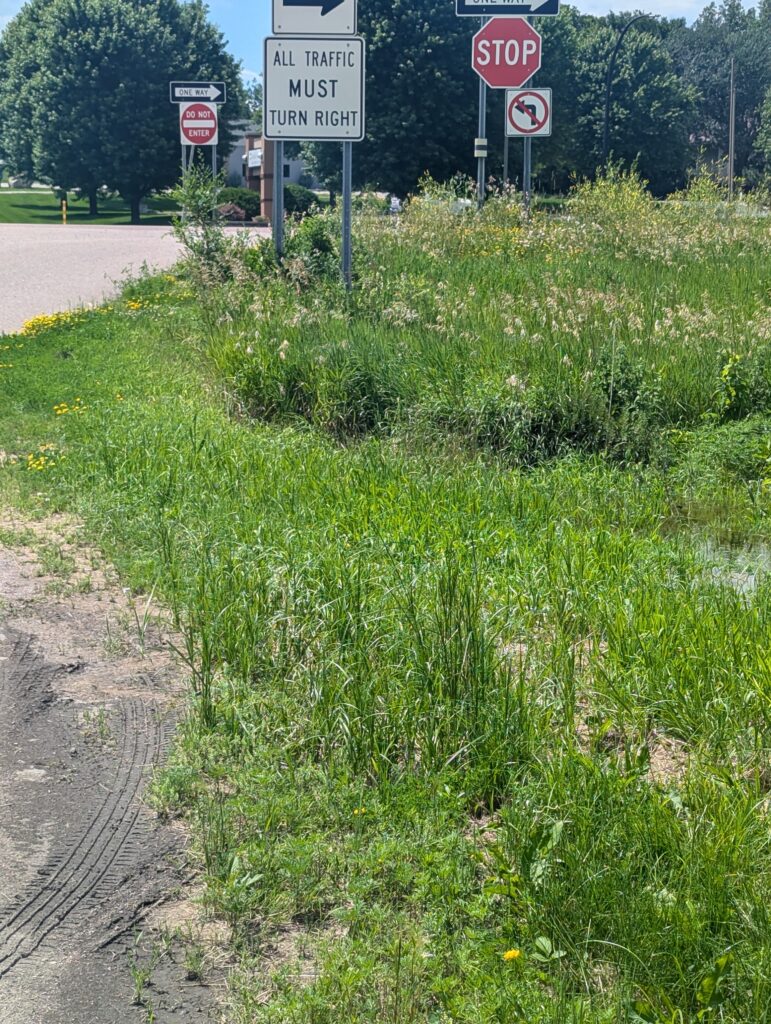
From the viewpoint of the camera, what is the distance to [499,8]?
753 inches

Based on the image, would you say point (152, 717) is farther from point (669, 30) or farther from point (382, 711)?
point (669, 30)

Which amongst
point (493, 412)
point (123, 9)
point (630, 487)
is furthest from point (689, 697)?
point (123, 9)

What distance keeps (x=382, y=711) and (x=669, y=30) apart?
11238 cm

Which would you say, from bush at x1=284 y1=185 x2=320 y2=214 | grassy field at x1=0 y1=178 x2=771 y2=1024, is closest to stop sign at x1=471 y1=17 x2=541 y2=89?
grassy field at x1=0 y1=178 x2=771 y2=1024

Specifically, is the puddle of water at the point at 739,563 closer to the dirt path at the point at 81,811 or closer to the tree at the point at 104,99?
the dirt path at the point at 81,811

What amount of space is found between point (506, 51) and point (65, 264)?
10.5 metres

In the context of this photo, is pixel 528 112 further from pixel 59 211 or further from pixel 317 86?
pixel 59 211

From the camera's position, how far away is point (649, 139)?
69625mm

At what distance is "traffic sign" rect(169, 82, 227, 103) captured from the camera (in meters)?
24.3

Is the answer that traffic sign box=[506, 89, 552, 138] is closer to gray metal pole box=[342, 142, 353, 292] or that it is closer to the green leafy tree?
gray metal pole box=[342, 142, 353, 292]

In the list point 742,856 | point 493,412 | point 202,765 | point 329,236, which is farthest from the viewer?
point 329,236

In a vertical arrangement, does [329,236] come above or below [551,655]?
above

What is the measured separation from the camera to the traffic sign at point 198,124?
2389 centimetres

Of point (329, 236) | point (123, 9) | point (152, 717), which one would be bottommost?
point (152, 717)
